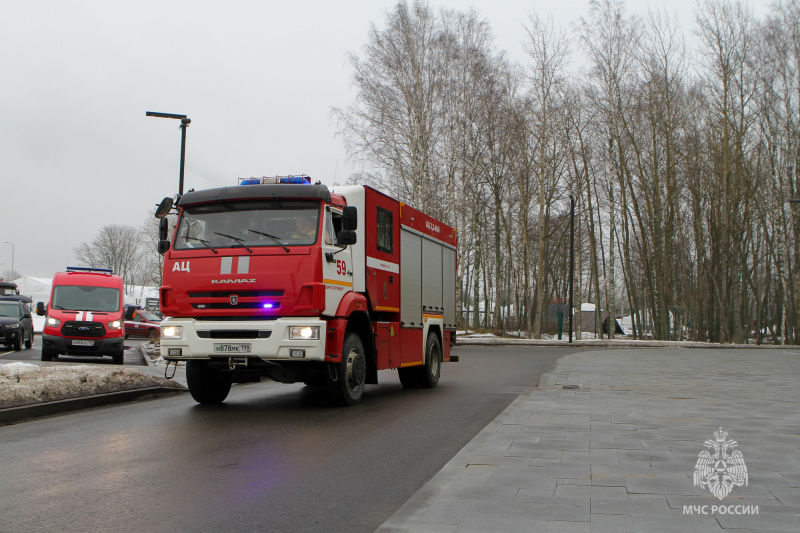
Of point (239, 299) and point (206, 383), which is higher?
point (239, 299)

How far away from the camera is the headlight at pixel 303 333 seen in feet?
29.6

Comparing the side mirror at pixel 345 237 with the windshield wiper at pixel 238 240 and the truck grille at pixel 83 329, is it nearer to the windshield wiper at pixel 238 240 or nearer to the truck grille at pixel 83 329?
the windshield wiper at pixel 238 240

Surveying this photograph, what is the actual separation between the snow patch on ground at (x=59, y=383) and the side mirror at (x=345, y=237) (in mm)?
4349

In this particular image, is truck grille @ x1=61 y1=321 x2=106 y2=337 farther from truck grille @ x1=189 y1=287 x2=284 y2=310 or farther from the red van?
truck grille @ x1=189 y1=287 x2=284 y2=310

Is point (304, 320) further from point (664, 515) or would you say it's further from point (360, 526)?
point (664, 515)

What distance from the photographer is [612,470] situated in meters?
5.58

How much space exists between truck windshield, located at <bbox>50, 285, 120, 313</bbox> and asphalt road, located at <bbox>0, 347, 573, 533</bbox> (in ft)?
33.6

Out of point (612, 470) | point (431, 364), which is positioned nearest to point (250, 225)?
point (431, 364)

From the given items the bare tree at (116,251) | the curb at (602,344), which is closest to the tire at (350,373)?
the curb at (602,344)

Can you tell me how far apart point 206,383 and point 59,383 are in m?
2.08

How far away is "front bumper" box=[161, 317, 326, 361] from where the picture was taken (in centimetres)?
901

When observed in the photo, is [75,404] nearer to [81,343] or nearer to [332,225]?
[332,225]

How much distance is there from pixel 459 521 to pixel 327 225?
5.97m

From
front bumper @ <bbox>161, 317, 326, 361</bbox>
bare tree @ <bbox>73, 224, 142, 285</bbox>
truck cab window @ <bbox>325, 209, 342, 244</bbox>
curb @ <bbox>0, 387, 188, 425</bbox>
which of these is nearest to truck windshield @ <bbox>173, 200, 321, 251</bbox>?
truck cab window @ <bbox>325, 209, 342, 244</bbox>
